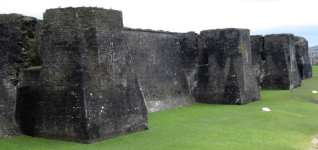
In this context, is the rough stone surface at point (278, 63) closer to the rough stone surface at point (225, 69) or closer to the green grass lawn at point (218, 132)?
the rough stone surface at point (225, 69)

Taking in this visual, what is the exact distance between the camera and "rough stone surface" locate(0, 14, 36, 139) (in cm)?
954

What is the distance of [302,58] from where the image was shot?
88.2 ft

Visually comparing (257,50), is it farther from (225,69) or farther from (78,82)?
(78,82)

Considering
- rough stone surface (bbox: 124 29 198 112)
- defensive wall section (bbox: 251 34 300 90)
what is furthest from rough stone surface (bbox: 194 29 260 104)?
defensive wall section (bbox: 251 34 300 90)

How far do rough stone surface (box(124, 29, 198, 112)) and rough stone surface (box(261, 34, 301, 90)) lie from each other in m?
7.63

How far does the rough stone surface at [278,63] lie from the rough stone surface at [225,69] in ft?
18.4

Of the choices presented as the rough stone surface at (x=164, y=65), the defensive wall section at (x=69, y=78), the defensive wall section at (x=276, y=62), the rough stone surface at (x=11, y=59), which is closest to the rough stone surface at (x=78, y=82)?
the defensive wall section at (x=69, y=78)

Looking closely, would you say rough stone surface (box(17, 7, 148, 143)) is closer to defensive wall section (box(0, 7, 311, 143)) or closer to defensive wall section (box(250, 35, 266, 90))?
defensive wall section (box(0, 7, 311, 143))

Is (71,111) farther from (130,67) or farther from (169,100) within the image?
(169,100)

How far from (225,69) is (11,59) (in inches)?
385

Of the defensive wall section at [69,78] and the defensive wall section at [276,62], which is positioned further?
the defensive wall section at [276,62]

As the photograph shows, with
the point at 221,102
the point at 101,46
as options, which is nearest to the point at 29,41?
the point at 101,46

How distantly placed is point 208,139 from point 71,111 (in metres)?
3.76

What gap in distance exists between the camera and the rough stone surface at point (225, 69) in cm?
1586
